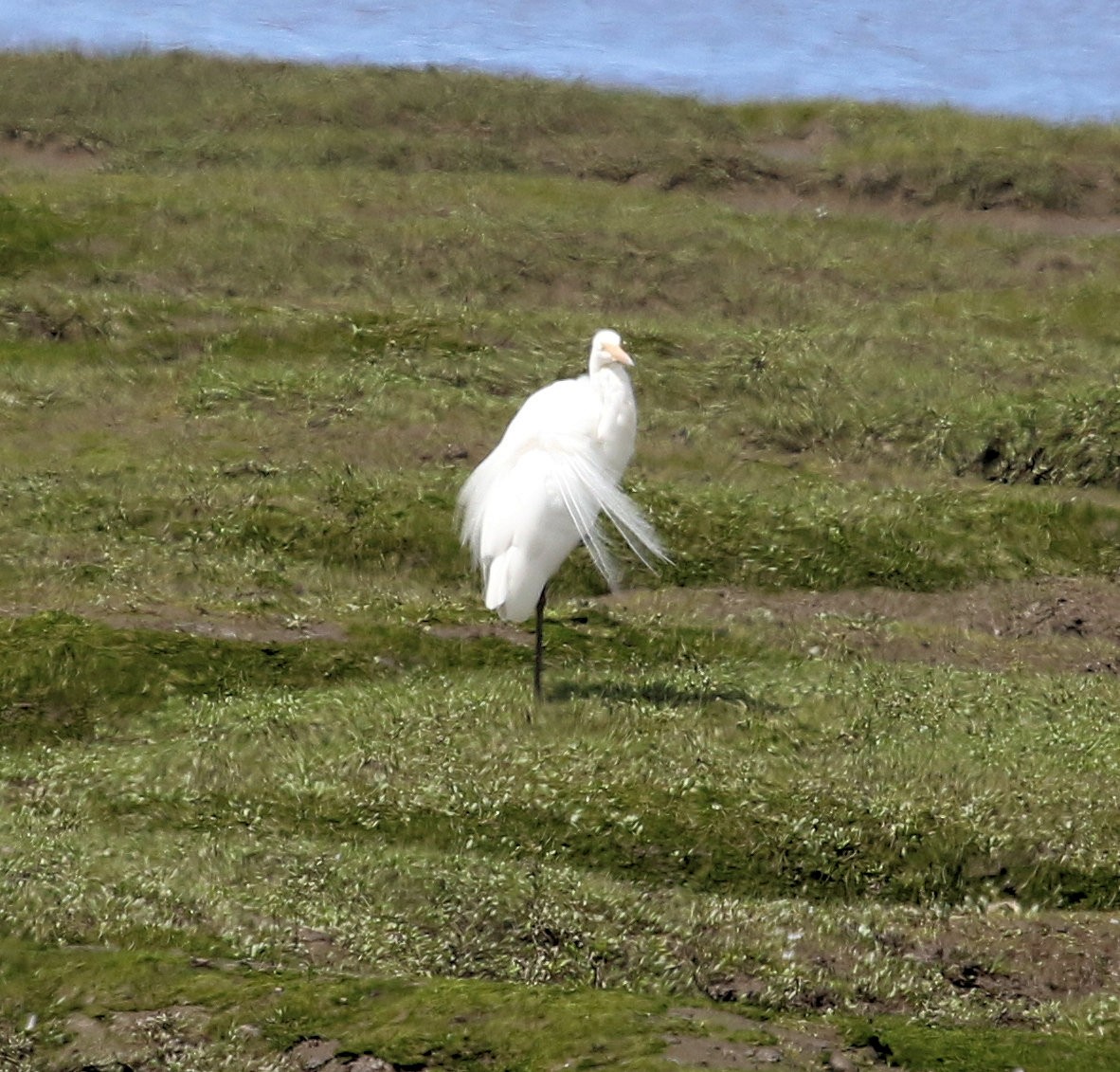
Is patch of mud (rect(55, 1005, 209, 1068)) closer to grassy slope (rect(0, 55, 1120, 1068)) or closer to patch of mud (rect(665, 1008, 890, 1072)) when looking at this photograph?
grassy slope (rect(0, 55, 1120, 1068))

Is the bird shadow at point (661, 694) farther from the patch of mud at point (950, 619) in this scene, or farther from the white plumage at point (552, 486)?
the patch of mud at point (950, 619)

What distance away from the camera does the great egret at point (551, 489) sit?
16.1 metres

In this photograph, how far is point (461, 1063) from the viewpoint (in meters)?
10.3

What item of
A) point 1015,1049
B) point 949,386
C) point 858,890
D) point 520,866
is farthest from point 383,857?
point 949,386

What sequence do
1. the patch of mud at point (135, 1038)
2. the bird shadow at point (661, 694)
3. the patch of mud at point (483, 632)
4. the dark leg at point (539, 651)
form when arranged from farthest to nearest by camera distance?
the patch of mud at point (483, 632) → the bird shadow at point (661, 694) → the dark leg at point (539, 651) → the patch of mud at point (135, 1038)

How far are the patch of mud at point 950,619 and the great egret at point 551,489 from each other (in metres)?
2.31

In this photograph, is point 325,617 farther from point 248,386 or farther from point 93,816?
point 248,386

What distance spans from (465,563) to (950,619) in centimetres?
496

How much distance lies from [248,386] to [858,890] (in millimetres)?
13012

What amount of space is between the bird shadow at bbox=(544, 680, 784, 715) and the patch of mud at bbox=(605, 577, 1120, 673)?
6.43 feet

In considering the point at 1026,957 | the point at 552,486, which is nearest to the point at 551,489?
the point at 552,486

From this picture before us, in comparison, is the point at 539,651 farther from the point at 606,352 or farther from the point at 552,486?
the point at 606,352

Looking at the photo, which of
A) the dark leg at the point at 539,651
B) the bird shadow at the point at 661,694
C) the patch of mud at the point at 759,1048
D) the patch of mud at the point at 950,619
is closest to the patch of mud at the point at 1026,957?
the patch of mud at the point at 759,1048

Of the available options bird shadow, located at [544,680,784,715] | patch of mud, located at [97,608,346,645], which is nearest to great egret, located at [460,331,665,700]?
bird shadow, located at [544,680,784,715]
